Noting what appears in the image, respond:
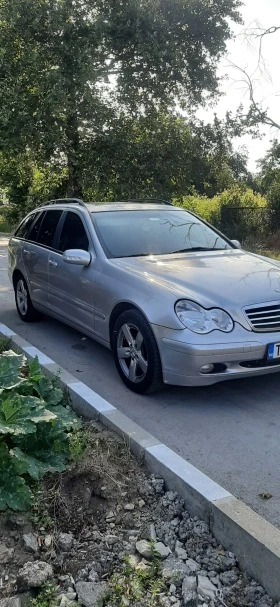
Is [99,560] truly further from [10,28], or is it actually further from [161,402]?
[10,28]

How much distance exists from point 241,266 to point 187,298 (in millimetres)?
1050

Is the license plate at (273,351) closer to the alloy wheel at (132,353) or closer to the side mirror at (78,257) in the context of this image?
the alloy wheel at (132,353)

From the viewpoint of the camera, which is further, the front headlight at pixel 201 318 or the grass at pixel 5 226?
the grass at pixel 5 226

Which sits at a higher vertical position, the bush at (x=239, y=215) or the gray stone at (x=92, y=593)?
the bush at (x=239, y=215)

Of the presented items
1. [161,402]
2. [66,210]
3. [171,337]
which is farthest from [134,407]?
[66,210]

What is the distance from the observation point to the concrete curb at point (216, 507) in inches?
93.2

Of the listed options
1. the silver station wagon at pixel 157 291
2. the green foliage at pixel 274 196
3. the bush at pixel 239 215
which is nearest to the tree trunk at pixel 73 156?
the bush at pixel 239 215

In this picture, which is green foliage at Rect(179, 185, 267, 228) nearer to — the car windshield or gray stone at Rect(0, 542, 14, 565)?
the car windshield

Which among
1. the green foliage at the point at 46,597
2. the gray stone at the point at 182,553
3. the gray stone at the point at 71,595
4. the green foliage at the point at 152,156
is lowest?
the gray stone at the point at 182,553

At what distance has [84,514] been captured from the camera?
2809 millimetres

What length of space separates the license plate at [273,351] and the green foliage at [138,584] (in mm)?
2134

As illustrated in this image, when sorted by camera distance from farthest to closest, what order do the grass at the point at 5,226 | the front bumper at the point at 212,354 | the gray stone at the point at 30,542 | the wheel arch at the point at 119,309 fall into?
the grass at the point at 5,226 < the wheel arch at the point at 119,309 < the front bumper at the point at 212,354 < the gray stone at the point at 30,542

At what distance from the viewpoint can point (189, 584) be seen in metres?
2.36

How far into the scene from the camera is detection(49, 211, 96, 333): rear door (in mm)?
5359
